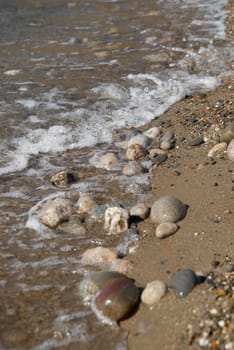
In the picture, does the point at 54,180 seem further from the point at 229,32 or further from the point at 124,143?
the point at 229,32

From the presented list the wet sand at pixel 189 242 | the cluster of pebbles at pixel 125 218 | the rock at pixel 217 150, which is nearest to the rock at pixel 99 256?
the cluster of pebbles at pixel 125 218

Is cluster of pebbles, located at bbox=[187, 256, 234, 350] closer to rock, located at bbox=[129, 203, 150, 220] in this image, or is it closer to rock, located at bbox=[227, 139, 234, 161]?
rock, located at bbox=[129, 203, 150, 220]

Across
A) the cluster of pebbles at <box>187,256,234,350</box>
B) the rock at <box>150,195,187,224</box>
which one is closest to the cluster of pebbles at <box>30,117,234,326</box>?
the rock at <box>150,195,187,224</box>

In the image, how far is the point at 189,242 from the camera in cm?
342

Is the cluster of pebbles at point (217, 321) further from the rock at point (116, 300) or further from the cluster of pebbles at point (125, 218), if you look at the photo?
the rock at point (116, 300)

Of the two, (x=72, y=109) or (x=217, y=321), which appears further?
(x=72, y=109)

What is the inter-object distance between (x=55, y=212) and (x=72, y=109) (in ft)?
7.52

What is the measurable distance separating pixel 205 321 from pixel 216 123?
2.68 meters

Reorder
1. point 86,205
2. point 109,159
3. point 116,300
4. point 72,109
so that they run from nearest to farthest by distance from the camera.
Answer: point 116,300 < point 86,205 < point 109,159 < point 72,109

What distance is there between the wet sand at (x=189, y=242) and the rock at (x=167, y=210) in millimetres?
54

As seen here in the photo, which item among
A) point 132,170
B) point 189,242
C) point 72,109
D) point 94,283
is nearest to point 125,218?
point 189,242

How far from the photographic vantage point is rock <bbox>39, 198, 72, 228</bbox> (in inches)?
151

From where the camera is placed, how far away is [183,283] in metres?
2.97

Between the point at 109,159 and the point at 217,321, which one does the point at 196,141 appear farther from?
the point at 217,321
